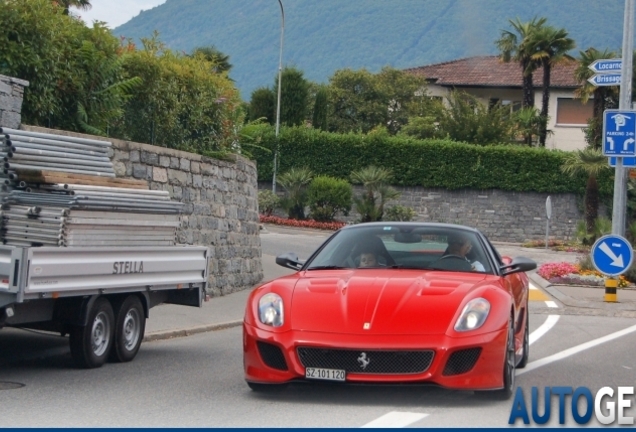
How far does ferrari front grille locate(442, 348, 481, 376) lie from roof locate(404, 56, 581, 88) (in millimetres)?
59447

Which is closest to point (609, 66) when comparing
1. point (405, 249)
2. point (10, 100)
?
point (10, 100)

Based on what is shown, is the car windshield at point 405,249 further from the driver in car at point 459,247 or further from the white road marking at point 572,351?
the white road marking at point 572,351

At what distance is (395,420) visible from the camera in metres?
7.31

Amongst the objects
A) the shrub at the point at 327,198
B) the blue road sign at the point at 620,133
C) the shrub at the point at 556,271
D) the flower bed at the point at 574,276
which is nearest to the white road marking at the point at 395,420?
the blue road sign at the point at 620,133

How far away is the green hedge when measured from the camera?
50.6 metres

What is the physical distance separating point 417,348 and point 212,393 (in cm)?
184

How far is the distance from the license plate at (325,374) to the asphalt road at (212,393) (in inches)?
8.4

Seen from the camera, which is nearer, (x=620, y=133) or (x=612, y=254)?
(x=612, y=254)

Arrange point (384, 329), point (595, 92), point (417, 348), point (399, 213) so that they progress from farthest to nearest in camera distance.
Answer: point (595, 92) → point (399, 213) → point (384, 329) → point (417, 348)

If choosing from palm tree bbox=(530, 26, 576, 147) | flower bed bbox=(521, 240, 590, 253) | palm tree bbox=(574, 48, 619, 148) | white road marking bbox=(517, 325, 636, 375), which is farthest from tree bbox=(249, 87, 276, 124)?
white road marking bbox=(517, 325, 636, 375)

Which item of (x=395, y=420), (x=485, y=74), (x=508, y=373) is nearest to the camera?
(x=395, y=420)

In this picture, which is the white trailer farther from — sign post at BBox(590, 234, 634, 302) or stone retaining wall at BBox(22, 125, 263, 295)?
sign post at BBox(590, 234, 634, 302)

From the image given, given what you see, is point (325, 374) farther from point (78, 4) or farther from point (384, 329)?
point (78, 4)

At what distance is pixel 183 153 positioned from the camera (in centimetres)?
1792
